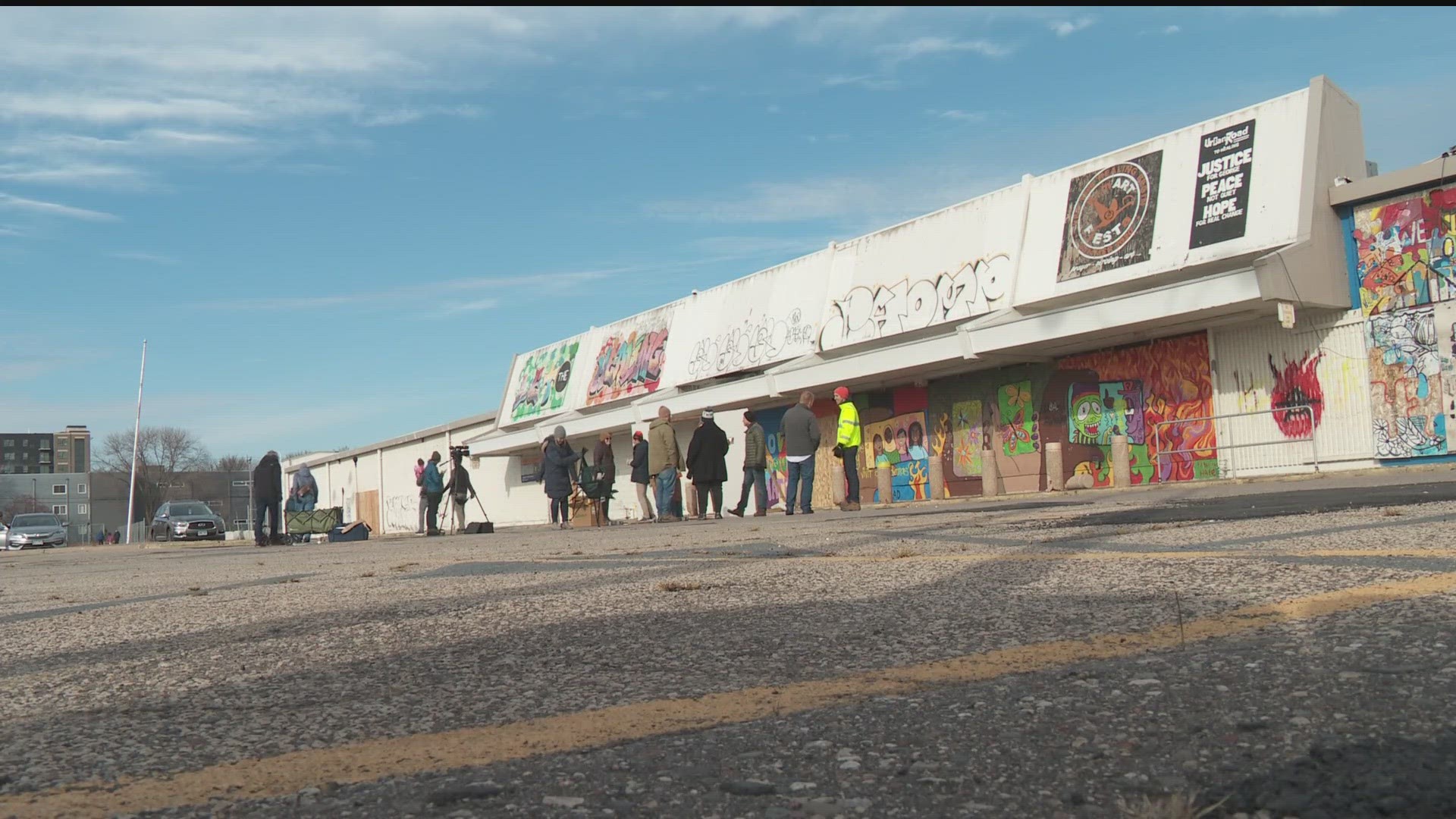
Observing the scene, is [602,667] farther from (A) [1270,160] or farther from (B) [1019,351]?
(B) [1019,351]

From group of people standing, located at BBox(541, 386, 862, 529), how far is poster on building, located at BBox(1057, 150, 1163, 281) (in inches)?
189

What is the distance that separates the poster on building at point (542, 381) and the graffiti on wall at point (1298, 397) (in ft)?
77.2

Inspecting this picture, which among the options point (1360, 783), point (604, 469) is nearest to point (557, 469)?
point (604, 469)

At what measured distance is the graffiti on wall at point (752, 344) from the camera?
26969 millimetres

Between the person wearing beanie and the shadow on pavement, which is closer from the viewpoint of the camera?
the shadow on pavement

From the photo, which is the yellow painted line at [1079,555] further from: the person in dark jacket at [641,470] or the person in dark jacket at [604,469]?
the person in dark jacket at [641,470]

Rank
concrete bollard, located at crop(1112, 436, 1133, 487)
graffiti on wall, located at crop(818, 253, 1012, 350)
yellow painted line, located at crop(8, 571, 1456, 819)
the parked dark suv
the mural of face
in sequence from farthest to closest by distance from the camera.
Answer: the parked dark suv → graffiti on wall, located at crop(818, 253, 1012, 350) → the mural of face → concrete bollard, located at crop(1112, 436, 1133, 487) → yellow painted line, located at crop(8, 571, 1456, 819)

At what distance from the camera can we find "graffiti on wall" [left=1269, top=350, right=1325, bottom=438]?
17828 millimetres

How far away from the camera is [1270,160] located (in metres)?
17.5

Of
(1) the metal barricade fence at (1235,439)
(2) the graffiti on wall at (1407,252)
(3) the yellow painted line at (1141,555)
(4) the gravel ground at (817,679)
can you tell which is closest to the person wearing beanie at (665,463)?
(1) the metal barricade fence at (1235,439)

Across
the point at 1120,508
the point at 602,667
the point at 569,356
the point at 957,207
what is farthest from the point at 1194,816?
the point at 569,356

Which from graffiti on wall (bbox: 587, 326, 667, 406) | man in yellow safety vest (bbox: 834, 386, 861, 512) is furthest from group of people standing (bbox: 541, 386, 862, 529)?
graffiti on wall (bbox: 587, 326, 667, 406)

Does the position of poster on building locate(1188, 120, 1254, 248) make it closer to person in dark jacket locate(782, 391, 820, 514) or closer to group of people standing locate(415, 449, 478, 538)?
person in dark jacket locate(782, 391, 820, 514)

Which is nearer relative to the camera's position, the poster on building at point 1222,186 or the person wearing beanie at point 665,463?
the poster on building at point 1222,186
